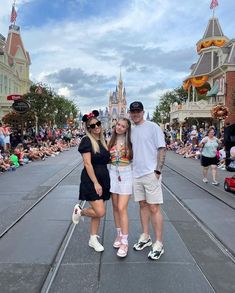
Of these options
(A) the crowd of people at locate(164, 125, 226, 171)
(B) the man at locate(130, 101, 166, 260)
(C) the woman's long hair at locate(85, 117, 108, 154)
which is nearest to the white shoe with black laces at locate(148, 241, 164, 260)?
(B) the man at locate(130, 101, 166, 260)

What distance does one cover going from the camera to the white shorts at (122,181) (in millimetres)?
4613

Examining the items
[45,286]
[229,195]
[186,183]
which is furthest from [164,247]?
[186,183]

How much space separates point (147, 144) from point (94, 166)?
679 mm

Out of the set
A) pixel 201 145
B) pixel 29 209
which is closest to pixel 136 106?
pixel 29 209

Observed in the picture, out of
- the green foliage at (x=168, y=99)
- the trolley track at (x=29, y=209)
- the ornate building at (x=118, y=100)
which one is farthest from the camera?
the ornate building at (x=118, y=100)

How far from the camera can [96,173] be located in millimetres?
4578

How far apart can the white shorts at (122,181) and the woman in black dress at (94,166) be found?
8 cm

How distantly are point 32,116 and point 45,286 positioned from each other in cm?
2736

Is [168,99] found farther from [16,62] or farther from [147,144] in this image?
[147,144]

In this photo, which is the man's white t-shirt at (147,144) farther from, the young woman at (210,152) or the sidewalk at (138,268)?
the young woman at (210,152)

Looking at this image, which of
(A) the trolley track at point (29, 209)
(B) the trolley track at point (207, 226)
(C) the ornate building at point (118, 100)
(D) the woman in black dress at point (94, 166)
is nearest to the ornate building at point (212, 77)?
(B) the trolley track at point (207, 226)

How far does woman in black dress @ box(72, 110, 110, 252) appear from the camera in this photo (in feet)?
14.8

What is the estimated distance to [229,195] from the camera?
348 inches

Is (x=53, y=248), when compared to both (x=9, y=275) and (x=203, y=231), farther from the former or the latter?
(x=203, y=231)
